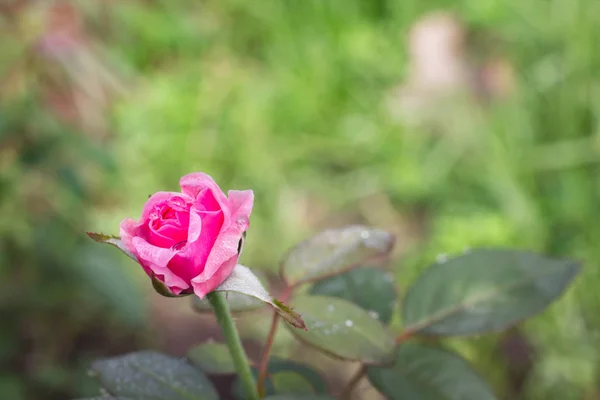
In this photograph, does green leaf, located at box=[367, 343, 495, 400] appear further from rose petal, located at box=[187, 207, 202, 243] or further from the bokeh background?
the bokeh background

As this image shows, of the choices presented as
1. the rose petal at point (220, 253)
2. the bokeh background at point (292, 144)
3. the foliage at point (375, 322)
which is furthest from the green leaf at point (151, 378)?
the bokeh background at point (292, 144)

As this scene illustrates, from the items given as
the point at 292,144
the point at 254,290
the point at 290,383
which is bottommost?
the point at 292,144

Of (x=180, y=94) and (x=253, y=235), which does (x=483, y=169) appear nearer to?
(x=253, y=235)

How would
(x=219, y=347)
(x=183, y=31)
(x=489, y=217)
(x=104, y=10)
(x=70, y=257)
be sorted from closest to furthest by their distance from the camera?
(x=219, y=347) → (x=70, y=257) → (x=104, y=10) → (x=489, y=217) → (x=183, y=31)

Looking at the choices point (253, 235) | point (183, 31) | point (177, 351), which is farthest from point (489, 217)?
point (183, 31)

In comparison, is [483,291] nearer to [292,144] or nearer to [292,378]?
[292,378]

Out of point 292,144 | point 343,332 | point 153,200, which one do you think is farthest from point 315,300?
point 292,144
